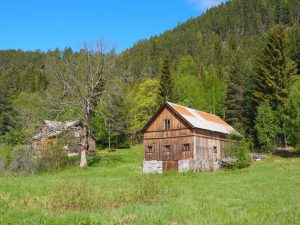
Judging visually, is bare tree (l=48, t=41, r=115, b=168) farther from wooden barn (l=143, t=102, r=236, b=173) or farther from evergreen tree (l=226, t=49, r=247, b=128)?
evergreen tree (l=226, t=49, r=247, b=128)

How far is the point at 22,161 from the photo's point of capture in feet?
126

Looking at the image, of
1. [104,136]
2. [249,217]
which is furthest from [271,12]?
[249,217]

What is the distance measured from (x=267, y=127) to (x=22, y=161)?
28748 mm

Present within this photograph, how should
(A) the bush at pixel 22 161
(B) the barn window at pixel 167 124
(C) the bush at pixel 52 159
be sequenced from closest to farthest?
1. (A) the bush at pixel 22 161
2. (C) the bush at pixel 52 159
3. (B) the barn window at pixel 167 124

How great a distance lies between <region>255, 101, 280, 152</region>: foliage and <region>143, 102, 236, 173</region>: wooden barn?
734 centimetres

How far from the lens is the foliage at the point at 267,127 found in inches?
1822

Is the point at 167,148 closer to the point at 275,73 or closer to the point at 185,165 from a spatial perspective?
the point at 185,165

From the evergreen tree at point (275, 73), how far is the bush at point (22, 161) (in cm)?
2991

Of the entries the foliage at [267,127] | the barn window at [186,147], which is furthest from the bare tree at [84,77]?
the foliage at [267,127]

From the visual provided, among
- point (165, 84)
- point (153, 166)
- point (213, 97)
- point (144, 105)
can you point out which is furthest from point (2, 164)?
point (213, 97)

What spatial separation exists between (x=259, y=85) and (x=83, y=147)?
2552 centimetres

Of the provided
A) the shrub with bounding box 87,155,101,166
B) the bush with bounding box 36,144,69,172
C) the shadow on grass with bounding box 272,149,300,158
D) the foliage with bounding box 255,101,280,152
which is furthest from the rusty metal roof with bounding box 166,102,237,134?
the bush with bounding box 36,144,69,172

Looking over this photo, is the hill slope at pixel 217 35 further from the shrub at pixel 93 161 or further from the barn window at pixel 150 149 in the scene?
the barn window at pixel 150 149

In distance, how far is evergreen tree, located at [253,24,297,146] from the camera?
49125mm
